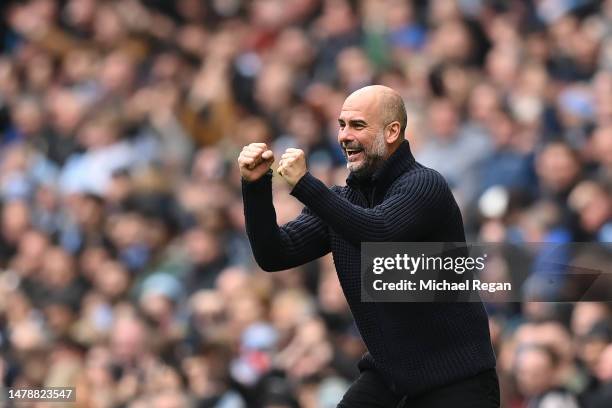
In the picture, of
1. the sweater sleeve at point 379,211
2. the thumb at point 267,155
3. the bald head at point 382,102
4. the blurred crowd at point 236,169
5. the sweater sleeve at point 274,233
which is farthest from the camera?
the blurred crowd at point 236,169

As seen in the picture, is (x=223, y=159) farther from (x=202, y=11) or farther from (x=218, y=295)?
(x=202, y=11)

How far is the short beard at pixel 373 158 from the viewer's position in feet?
19.0

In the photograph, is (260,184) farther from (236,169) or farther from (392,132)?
(236,169)

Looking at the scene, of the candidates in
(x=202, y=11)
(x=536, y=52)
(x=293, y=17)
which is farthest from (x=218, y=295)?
(x=202, y=11)

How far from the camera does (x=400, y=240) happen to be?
5586 millimetres

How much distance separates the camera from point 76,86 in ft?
49.2

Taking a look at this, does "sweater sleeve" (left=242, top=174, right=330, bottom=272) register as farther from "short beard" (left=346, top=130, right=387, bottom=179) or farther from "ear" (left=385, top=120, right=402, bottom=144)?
"ear" (left=385, top=120, right=402, bottom=144)

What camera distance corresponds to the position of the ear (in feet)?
19.1

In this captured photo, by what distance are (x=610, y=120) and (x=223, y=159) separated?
3.79 meters

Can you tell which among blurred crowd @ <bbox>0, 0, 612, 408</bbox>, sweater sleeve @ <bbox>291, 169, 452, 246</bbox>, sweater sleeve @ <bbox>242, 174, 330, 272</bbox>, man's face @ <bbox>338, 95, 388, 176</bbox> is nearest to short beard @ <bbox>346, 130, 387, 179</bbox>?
man's face @ <bbox>338, 95, 388, 176</bbox>

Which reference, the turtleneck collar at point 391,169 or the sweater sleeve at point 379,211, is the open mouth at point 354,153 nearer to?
the turtleneck collar at point 391,169

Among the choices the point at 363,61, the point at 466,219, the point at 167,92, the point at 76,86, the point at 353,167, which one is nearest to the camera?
the point at 353,167

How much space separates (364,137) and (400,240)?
0.45 m

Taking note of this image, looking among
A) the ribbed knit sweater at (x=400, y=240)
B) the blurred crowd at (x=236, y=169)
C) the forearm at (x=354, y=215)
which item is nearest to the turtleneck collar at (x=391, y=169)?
the ribbed knit sweater at (x=400, y=240)
